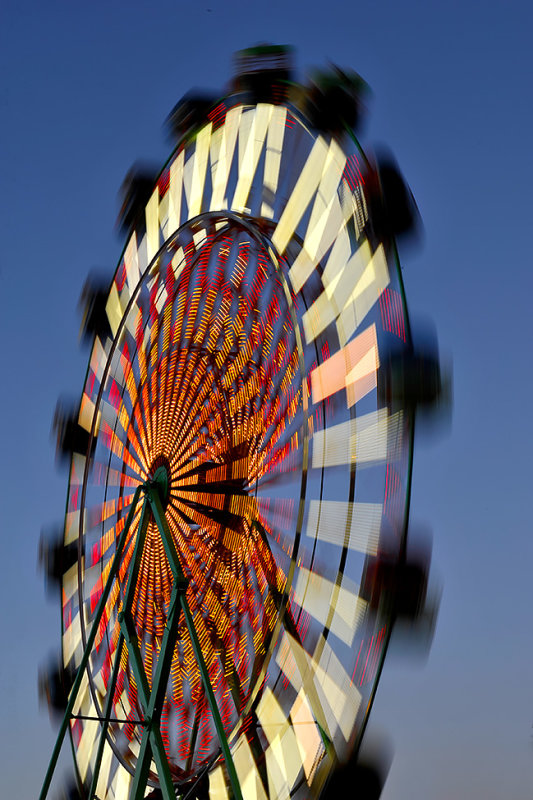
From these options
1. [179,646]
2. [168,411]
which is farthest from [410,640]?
[168,411]

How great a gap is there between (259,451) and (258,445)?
0.15ft

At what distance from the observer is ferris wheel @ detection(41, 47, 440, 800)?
16.1ft

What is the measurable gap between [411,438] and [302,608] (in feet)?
3.72

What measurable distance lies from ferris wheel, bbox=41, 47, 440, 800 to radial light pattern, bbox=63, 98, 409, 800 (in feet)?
0.05

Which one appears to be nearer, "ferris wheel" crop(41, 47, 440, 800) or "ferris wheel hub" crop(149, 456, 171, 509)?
"ferris wheel" crop(41, 47, 440, 800)

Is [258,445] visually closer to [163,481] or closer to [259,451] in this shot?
[259,451]

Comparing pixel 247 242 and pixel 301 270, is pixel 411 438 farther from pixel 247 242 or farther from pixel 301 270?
pixel 247 242

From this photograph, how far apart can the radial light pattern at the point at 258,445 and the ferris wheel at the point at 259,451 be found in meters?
0.02

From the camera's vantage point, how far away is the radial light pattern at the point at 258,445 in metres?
5.01

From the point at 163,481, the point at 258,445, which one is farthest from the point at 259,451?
the point at 163,481

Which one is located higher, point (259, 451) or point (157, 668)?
point (259, 451)

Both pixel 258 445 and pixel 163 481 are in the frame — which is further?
pixel 163 481

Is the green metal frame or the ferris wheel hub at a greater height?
the ferris wheel hub

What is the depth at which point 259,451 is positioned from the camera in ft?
19.0
